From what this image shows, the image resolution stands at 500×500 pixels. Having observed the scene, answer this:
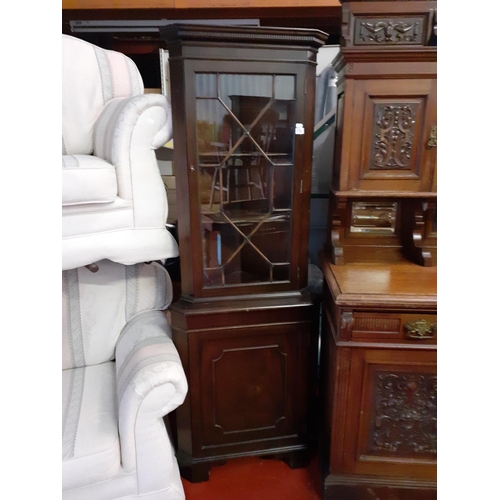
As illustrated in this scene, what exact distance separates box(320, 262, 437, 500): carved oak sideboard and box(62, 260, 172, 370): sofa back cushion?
2.19 ft

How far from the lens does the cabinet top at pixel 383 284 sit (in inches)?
44.1

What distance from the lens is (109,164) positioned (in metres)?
1.19

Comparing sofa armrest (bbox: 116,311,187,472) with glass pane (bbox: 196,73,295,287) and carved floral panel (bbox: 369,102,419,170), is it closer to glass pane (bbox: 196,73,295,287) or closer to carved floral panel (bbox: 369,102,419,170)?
glass pane (bbox: 196,73,295,287)

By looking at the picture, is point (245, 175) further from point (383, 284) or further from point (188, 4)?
point (188, 4)

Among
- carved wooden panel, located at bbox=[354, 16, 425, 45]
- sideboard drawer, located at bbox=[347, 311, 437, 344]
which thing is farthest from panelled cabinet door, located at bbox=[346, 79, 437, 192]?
sideboard drawer, located at bbox=[347, 311, 437, 344]

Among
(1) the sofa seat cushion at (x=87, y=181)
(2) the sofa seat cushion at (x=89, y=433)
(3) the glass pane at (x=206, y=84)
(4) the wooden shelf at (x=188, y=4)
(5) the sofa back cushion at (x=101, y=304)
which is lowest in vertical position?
(2) the sofa seat cushion at (x=89, y=433)

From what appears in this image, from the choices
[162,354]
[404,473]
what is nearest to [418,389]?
[404,473]

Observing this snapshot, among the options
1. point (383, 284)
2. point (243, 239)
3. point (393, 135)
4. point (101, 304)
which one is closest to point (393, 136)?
point (393, 135)

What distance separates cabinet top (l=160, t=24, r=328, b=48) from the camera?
42.3 inches

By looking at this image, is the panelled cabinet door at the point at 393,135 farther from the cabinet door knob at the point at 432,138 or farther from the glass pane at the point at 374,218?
the glass pane at the point at 374,218

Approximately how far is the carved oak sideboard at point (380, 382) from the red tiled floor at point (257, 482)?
0.13 meters

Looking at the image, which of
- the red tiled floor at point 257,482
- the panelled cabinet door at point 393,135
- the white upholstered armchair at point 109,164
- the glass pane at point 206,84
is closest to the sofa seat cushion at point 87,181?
the white upholstered armchair at point 109,164

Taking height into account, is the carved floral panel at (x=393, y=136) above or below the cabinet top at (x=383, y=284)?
above

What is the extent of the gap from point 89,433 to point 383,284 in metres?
0.95
